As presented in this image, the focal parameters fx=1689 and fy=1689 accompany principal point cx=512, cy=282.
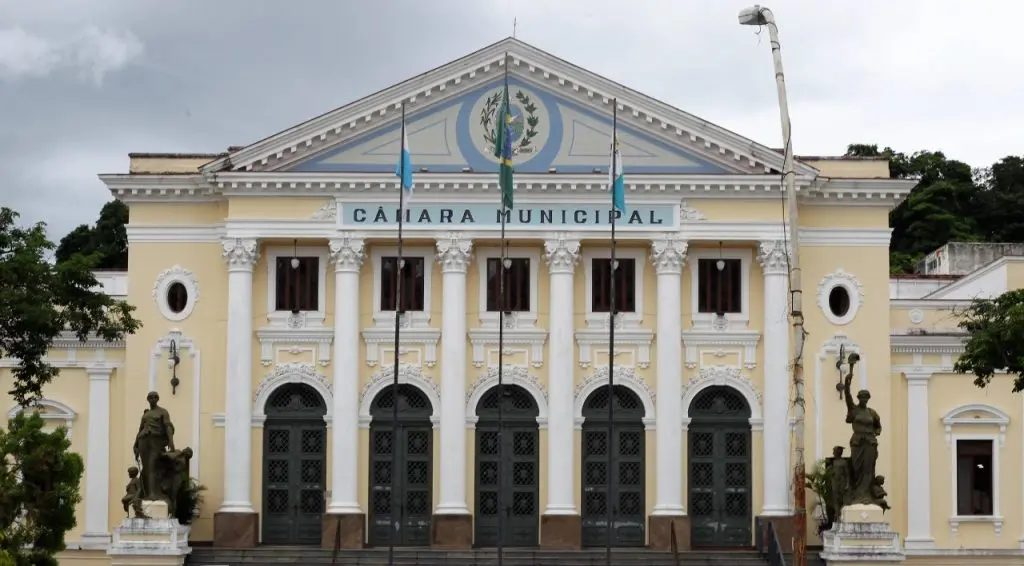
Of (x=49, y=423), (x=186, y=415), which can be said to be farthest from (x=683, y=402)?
(x=49, y=423)

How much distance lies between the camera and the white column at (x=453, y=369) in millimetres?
37281

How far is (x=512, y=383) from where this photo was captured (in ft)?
125

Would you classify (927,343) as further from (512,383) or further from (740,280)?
(512,383)

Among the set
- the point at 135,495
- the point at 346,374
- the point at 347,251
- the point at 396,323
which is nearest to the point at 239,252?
the point at 347,251

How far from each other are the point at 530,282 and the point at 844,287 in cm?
716

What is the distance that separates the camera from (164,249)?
38.7 meters

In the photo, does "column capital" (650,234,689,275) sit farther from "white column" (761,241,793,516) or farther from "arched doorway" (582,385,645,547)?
"arched doorway" (582,385,645,547)

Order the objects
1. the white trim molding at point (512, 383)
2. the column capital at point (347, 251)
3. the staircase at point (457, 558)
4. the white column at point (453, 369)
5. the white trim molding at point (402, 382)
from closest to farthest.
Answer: the staircase at point (457, 558) < the white column at point (453, 369) < the column capital at point (347, 251) < the white trim molding at point (402, 382) < the white trim molding at point (512, 383)

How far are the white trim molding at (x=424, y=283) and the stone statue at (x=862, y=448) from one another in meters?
9.79

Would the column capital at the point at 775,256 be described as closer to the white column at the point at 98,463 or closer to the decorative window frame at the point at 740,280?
the decorative window frame at the point at 740,280

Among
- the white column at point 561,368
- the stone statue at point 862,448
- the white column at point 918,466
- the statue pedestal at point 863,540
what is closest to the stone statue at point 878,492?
the stone statue at point 862,448

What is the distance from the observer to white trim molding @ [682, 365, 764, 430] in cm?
3806

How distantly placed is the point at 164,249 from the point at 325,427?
18.2 feet

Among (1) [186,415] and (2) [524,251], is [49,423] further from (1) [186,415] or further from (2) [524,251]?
(2) [524,251]
